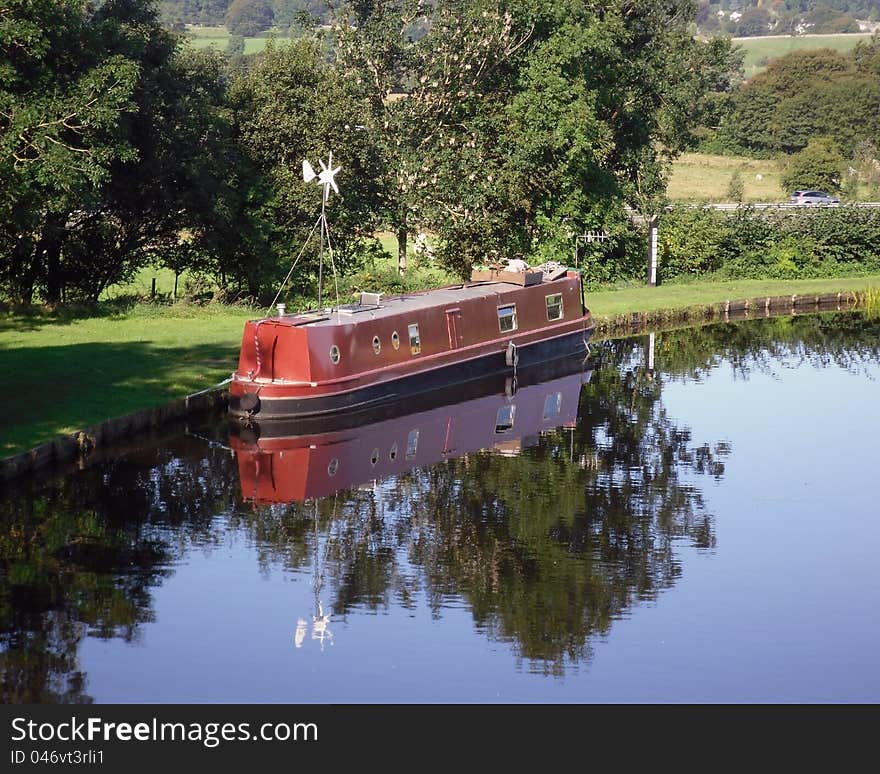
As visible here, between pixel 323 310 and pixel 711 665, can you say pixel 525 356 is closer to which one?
pixel 323 310

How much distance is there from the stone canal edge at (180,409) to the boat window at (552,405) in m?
6.70

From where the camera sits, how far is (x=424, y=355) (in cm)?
3030

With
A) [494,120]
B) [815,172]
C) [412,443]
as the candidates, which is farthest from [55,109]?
[815,172]

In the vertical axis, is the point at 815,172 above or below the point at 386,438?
above

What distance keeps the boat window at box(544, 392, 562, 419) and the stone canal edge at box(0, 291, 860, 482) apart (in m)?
6.70

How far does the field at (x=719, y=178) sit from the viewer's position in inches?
3030

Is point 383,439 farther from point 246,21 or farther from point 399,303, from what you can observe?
point 246,21

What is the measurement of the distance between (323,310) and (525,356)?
6535 millimetres

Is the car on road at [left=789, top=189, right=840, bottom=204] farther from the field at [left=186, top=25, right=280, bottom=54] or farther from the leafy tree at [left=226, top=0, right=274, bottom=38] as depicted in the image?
the leafy tree at [left=226, top=0, right=274, bottom=38]

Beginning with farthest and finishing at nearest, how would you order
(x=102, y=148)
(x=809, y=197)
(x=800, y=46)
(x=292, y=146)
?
(x=800, y=46)
(x=809, y=197)
(x=292, y=146)
(x=102, y=148)

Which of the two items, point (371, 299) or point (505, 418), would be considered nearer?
point (505, 418)

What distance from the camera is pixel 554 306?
115 feet

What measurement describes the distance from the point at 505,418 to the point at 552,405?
1.80 m
